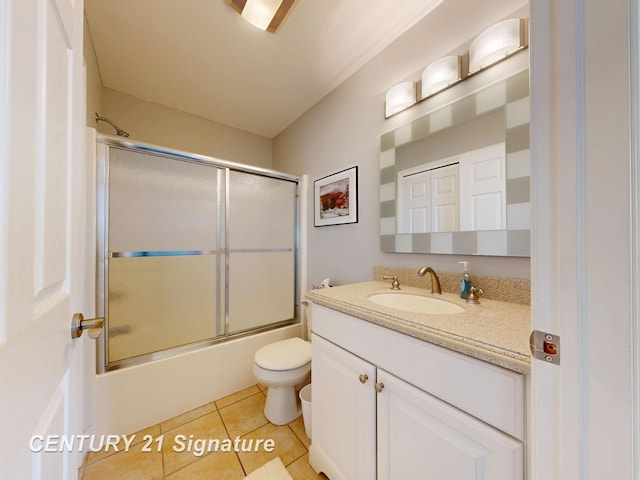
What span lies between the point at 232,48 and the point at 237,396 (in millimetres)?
2463

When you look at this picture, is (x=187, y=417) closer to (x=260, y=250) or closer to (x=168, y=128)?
(x=260, y=250)

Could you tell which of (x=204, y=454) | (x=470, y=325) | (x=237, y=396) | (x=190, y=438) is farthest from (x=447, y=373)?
(x=237, y=396)

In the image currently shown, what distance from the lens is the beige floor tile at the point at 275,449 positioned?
4.07 feet

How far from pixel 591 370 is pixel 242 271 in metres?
1.97

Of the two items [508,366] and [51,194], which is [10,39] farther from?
[508,366]

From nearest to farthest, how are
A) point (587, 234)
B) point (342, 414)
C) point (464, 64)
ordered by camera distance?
1. point (587, 234)
2. point (342, 414)
3. point (464, 64)

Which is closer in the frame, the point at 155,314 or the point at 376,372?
the point at 376,372

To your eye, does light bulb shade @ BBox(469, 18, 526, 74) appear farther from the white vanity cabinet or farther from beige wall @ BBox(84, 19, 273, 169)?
beige wall @ BBox(84, 19, 273, 169)

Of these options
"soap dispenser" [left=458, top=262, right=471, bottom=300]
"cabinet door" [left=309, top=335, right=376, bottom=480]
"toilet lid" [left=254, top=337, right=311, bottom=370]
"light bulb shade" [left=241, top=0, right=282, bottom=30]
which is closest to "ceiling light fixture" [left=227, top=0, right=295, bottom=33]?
"light bulb shade" [left=241, top=0, right=282, bottom=30]

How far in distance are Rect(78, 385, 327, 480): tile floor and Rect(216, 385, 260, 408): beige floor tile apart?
8 centimetres

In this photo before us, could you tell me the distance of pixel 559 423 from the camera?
40 centimetres

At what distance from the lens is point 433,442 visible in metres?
0.71

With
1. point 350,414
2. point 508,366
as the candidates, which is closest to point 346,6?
point 508,366

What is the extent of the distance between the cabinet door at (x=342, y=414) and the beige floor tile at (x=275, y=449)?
0.15 meters
